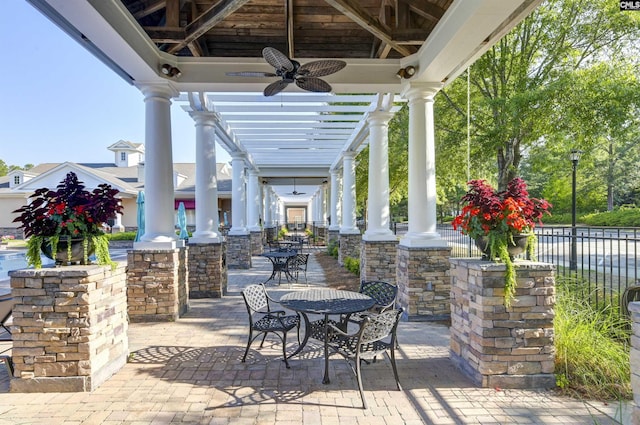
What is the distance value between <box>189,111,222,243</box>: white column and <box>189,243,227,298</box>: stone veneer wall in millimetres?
344

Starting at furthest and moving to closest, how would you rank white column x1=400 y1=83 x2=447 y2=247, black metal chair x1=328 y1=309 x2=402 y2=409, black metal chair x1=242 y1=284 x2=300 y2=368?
1. white column x1=400 y1=83 x2=447 y2=247
2. black metal chair x1=242 y1=284 x2=300 y2=368
3. black metal chair x1=328 y1=309 x2=402 y2=409

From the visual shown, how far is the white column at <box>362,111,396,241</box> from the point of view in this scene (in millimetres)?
7652

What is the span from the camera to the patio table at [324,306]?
331 cm

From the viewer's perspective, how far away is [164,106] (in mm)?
5539

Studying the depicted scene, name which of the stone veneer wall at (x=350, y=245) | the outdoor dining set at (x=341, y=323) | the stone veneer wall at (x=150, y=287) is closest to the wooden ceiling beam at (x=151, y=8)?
the stone veneer wall at (x=150, y=287)

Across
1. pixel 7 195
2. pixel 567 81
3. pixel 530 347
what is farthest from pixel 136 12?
pixel 7 195

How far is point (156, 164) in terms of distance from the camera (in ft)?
17.9

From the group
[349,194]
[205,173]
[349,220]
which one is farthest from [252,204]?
[205,173]

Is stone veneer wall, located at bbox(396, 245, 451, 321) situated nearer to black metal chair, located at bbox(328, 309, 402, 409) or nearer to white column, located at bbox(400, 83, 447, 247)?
white column, located at bbox(400, 83, 447, 247)

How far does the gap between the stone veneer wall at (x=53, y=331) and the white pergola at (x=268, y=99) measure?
7.34 ft

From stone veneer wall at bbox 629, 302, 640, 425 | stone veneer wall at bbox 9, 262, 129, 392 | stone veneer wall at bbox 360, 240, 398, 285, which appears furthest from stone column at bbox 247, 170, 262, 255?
stone veneer wall at bbox 629, 302, 640, 425

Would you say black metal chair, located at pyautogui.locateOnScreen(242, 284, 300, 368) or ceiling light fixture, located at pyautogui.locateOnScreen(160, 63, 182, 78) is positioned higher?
ceiling light fixture, located at pyautogui.locateOnScreen(160, 63, 182, 78)

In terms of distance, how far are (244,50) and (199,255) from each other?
3.87 meters

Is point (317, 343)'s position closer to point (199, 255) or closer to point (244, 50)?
point (199, 255)
